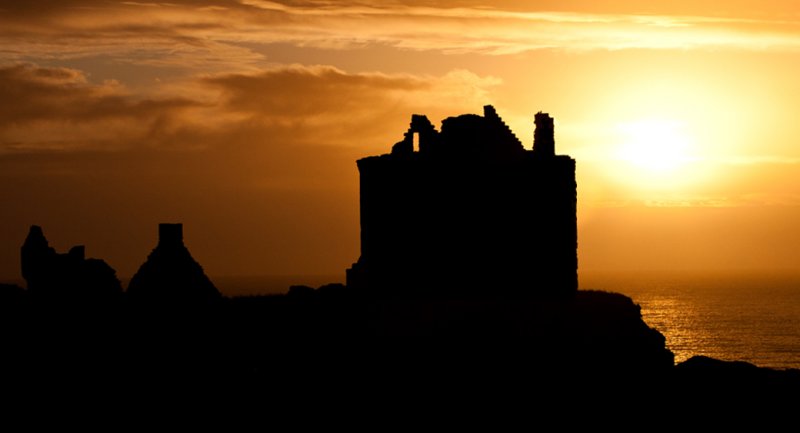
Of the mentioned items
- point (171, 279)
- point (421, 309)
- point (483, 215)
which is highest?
point (483, 215)

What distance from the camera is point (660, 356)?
35.8 metres

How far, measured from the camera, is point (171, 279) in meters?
34.8

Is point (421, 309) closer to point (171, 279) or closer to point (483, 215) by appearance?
point (483, 215)

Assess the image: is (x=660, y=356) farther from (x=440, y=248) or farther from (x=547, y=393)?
(x=440, y=248)

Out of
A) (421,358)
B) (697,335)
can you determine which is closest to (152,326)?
(421,358)

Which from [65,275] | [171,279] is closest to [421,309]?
[171,279]

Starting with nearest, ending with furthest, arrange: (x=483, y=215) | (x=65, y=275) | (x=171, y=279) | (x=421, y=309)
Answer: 1. (x=171, y=279)
2. (x=65, y=275)
3. (x=421, y=309)
4. (x=483, y=215)

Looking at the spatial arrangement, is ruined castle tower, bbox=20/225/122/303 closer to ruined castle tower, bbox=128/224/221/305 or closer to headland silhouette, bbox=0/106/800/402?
headland silhouette, bbox=0/106/800/402

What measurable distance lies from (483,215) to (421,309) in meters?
6.43

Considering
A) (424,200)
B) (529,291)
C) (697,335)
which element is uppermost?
(424,200)

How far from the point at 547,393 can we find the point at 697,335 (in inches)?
5448

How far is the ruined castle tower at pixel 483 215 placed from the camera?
41.3 meters

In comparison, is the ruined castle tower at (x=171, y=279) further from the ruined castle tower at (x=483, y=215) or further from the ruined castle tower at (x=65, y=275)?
the ruined castle tower at (x=483, y=215)

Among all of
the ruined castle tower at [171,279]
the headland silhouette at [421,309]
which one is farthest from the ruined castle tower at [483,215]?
the ruined castle tower at [171,279]
